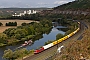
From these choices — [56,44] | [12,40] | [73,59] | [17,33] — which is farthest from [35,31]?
[73,59]

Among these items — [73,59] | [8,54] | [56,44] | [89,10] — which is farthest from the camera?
[89,10]

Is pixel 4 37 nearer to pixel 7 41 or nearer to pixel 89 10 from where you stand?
pixel 7 41

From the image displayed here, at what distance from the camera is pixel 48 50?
128ft

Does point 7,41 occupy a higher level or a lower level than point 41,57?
lower

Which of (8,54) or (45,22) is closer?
(8,54)

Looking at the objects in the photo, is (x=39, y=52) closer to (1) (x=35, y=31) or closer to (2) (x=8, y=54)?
(2) (x=8, y=54)

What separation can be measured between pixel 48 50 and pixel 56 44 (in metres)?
6.25

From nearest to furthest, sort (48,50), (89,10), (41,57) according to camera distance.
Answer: (41,57)
(48,50)
(89,10)

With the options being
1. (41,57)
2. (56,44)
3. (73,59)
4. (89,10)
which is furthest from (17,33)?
(89,10)

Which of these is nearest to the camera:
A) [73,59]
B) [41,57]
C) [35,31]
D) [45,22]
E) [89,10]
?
[73,59]

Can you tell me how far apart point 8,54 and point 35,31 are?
147 feet

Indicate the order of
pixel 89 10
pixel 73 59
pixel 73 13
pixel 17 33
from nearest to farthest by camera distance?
pixel 73 59, pixel 17 33, pixel 89 10, pixel 73 13

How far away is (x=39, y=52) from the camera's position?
36312mm

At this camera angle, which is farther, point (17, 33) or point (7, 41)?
point (17, 33)
